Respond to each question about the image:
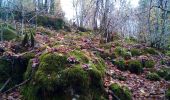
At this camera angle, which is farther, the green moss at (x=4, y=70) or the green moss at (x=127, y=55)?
the green moss at (x=127, y=55)

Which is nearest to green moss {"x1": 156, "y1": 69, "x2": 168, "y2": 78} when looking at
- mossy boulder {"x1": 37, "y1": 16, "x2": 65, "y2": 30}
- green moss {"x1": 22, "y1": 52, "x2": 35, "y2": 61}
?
green moss {"x1": 22, "y1": 52, "x2": 35, "y2": 61}

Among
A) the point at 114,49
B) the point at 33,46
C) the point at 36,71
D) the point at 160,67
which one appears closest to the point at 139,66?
the point at 160,67

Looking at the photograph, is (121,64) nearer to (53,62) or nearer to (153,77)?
(153,77)

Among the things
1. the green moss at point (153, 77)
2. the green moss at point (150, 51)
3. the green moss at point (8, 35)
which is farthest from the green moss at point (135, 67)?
the green moss at point (8, 35)

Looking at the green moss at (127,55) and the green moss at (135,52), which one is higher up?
the green moss at (135,52)

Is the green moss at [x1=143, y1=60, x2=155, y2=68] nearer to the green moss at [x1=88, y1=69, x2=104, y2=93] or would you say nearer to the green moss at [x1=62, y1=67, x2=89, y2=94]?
the green moss at [x1=88, y1=69, x2=104, y2=93]

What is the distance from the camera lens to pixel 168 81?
9.80 meters

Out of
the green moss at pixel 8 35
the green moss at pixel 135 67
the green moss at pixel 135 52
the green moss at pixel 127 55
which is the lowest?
the green moss at pixel 135 67

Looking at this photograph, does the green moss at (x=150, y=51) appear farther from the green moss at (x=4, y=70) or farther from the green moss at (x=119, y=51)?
the green moss at (x=4, y=70)

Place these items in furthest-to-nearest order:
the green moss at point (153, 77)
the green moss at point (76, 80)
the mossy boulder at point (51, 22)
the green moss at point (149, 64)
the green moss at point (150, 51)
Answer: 1. the mossy boulder at point (51, 22)
2. the green moss at point (150, 51)
3. the green moss at point (149, 64)
4. the green moss at point (153, 77)
5. the green moss at point (76, 80)

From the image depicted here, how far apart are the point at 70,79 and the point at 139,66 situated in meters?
4.90

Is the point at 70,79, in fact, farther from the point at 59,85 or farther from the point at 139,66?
the point at 139,66

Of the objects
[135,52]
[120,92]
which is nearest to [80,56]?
[120,92]

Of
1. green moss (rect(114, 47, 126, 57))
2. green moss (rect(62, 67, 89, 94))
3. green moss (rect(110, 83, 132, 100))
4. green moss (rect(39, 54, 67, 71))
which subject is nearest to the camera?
green moss (rect(62, 67, 89, 94))
